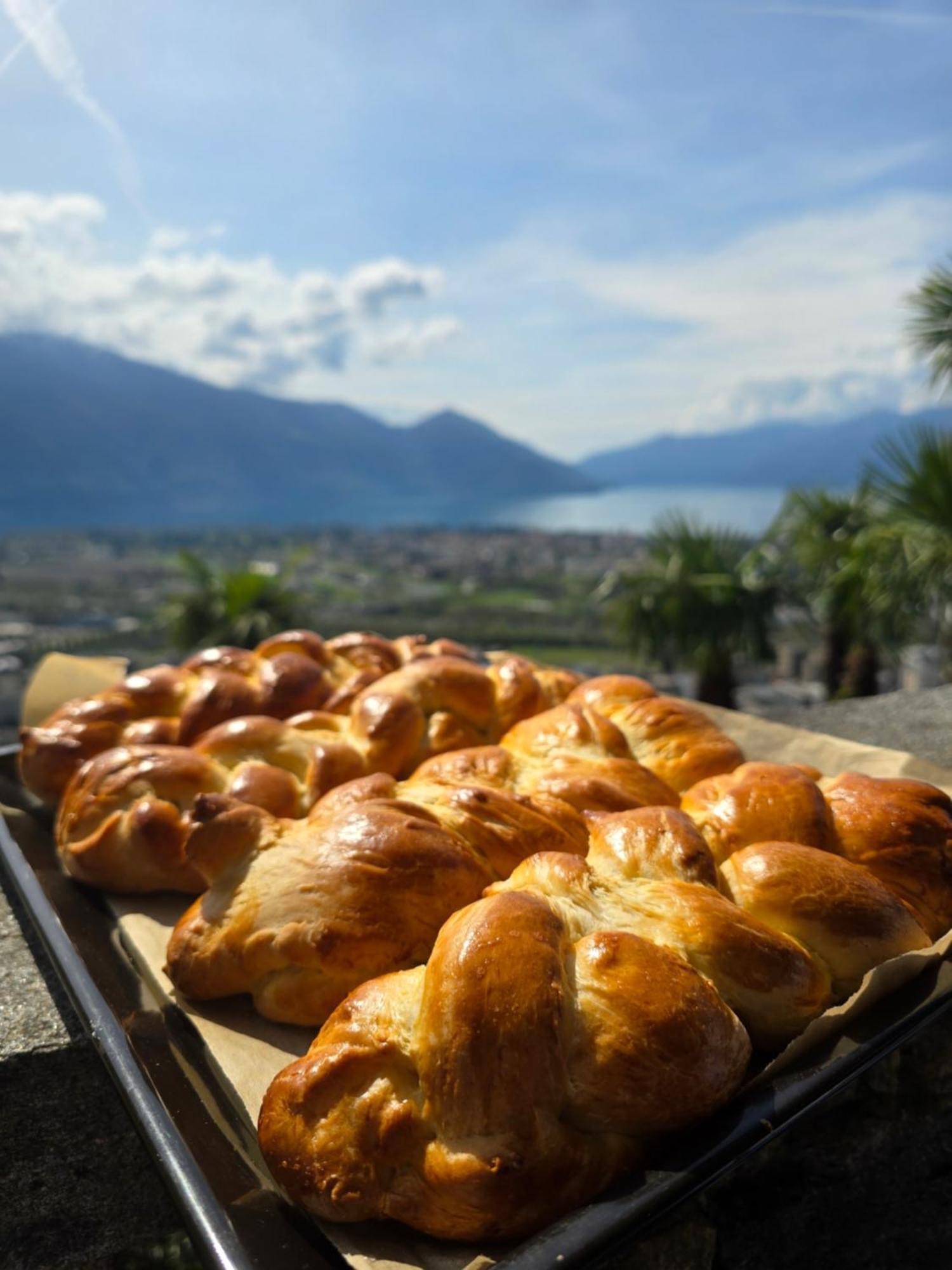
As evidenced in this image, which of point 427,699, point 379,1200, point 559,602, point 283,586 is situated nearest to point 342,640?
point 427,699

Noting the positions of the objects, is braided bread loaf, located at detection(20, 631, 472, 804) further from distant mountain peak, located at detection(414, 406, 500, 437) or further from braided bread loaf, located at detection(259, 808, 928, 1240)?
distant mountain peak, located at detection(414, 406, 500, 437)

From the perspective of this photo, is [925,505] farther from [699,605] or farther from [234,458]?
[234,458]

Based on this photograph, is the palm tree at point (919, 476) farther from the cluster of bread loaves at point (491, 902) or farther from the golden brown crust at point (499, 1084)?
the golden brown crust at point (499, 1084)

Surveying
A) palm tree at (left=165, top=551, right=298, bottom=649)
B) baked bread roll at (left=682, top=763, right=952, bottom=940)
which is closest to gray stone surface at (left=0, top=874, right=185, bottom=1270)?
baked bread roll at (left=682, top=763, right=952, bottom=940)

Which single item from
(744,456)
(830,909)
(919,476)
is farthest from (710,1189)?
(744,456)

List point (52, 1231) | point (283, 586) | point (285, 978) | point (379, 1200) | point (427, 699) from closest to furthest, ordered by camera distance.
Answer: point (379, 1200) → point (52, 1231) → point (285, 978) → point (427, 699) → point (283, 586)

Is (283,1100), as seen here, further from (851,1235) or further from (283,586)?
(283,586)
